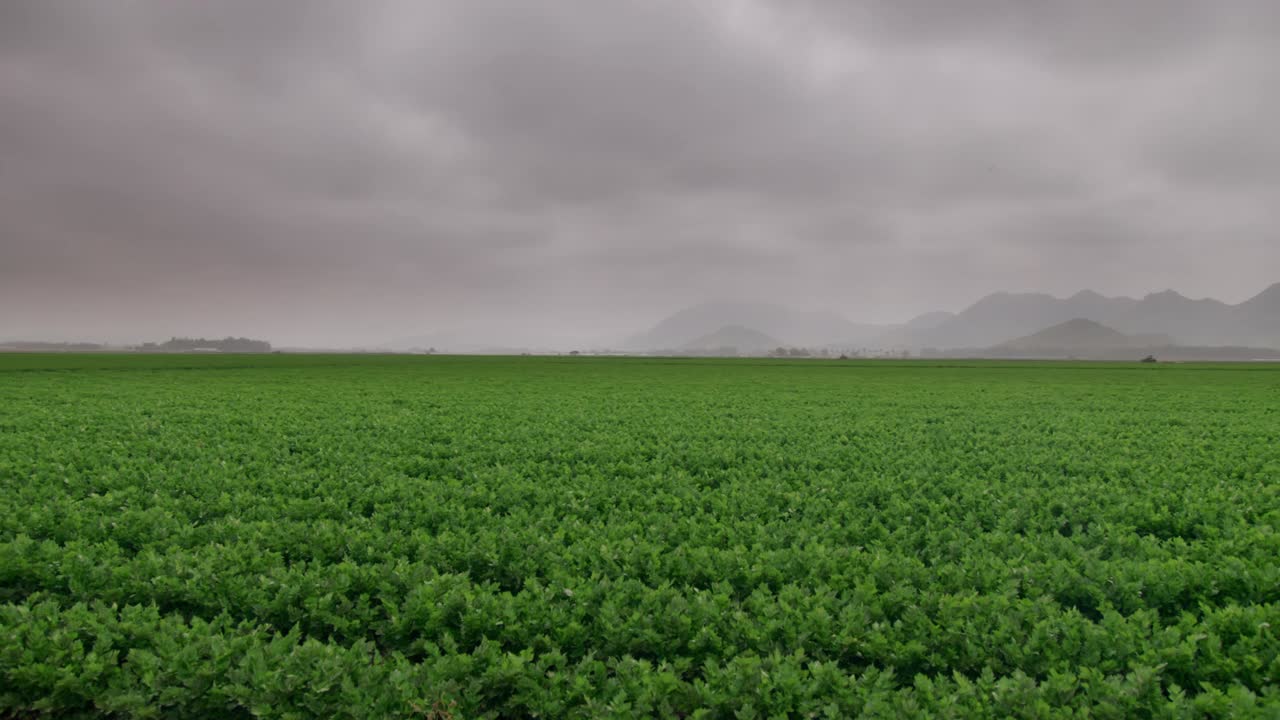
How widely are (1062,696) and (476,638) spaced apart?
16.6ft

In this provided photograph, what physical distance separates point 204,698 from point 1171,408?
33851 millimetres

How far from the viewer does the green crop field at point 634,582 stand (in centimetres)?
487

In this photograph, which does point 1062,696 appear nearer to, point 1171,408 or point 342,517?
point 342,517

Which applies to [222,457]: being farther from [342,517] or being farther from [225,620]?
[225,620]

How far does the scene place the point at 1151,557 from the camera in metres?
7.55

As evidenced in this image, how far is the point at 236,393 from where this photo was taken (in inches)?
1185

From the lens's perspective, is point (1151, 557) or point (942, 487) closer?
point (1151, 557)

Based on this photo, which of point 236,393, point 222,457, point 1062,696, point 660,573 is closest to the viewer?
point 1062,696

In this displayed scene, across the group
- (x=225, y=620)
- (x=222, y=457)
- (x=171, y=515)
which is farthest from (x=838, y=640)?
(x=222, y=457)

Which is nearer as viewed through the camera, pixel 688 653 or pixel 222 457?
pixel 688 653

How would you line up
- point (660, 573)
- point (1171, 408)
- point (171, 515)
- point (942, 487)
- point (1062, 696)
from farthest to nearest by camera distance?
point (1171, 408), point (942, 487), point (171, 515), point (660, 573), point (1062, 696)

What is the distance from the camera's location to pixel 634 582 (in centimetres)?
645

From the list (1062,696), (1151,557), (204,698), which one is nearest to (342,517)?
(204,698)

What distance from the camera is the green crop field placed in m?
4.87
